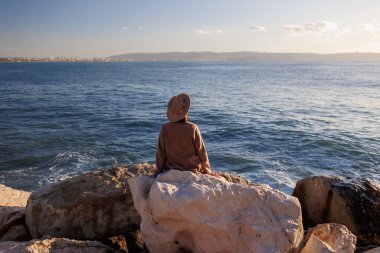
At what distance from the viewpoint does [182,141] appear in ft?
19.9

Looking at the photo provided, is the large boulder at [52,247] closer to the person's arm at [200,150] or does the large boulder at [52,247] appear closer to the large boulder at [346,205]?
the person's arm at [200,150]

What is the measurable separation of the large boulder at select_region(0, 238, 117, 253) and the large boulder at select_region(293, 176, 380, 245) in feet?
14.5

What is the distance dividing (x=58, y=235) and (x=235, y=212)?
3.42 m

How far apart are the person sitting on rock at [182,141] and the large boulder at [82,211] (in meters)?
1.59

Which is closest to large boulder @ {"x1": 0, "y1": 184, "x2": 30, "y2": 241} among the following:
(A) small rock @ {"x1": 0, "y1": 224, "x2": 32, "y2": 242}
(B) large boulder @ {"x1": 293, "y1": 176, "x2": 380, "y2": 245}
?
(A) small rock @ {"x1": 0, "y1": 224, "x2": 32, "y2": 242}

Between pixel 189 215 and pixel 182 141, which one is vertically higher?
pixel 182 141

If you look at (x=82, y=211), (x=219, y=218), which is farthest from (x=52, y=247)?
(x=219, y=218)

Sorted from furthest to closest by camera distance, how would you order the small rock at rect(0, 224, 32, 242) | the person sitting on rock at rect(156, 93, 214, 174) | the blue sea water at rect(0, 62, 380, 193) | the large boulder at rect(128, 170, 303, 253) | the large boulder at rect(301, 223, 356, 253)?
the blue sea water at rect(0, 62, 380, 193) → the small rock at rect(0, 224, 32, 242) → the person sitting on rock at rect(156, 93, 214, 174) → the large boulder at rect(301, 223, 356, 253) → the large boulder at rect(128, 170, 303, 253)

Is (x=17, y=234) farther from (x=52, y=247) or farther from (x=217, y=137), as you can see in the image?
(x=217, y=137)

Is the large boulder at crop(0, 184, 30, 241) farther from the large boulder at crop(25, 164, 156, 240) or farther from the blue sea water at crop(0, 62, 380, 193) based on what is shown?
the blue sea water at crop(0, 62, 380, 193)

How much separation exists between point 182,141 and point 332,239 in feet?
8.74

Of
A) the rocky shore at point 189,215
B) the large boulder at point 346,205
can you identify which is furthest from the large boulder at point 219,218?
the large boulder at point 346,205

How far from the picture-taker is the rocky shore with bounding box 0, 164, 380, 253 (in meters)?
5.07

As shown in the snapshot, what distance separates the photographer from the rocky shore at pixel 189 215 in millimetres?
5066
